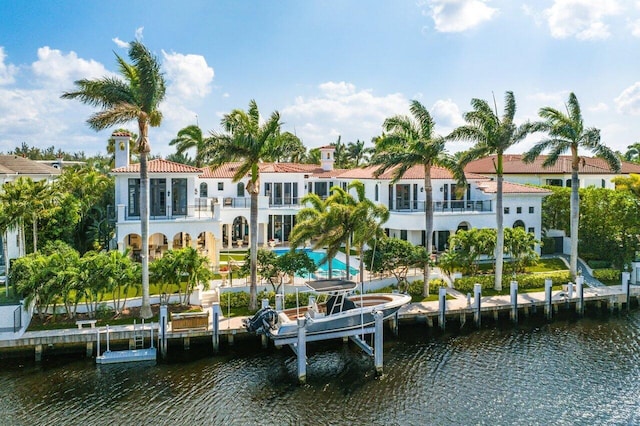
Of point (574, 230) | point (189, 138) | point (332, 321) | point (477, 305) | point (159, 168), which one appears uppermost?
point (189, 138)

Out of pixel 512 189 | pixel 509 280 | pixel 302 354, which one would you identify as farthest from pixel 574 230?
pixel 302 354

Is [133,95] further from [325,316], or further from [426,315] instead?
[426,315]

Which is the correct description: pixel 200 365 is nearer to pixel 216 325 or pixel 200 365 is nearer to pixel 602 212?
pixel 216 325

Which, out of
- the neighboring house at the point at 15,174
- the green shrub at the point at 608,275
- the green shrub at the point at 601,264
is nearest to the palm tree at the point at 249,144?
the neighboring house at the point at 15,174

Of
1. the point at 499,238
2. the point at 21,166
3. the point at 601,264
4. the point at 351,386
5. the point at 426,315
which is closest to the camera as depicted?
the point at 351,386

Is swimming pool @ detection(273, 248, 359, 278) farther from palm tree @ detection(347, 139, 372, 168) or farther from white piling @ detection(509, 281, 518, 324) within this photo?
palm tree @ detection(347, 139, 372, 168)

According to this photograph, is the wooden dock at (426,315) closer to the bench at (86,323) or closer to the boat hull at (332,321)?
the bench at (86,323)

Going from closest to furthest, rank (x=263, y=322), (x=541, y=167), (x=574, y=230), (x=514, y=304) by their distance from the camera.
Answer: (x=263, y=322)
(x=514, y=304)
(x=574, y=230)
(x=541, y=167)

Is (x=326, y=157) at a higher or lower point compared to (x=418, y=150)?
higher
